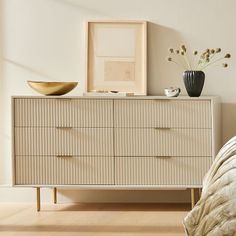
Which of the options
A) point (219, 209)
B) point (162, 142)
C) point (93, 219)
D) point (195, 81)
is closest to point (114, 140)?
point (162, 142)

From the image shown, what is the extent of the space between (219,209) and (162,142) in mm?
1684

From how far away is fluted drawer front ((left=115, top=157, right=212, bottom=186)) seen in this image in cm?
338

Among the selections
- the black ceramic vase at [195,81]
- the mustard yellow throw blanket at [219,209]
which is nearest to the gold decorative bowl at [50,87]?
the black ceramic vase at [195,81]

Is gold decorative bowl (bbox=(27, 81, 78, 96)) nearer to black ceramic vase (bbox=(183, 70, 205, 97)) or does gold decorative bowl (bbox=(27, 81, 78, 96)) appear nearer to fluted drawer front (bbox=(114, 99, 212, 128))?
fluted drawer front (bbox=(114, 99, 212, 128))

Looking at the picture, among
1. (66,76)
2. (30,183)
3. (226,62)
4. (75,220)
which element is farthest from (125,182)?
(226,62)

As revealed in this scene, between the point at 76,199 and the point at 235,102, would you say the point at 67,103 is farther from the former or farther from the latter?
the point at 235,102

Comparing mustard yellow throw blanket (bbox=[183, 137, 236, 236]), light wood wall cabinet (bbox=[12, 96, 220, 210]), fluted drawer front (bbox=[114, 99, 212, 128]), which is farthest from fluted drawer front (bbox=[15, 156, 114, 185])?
mustard yellow throw blanket (bbox=[183, 137, 236, 236])

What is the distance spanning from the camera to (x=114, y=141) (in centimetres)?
339

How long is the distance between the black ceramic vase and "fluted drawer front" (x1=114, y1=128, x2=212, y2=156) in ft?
0.92

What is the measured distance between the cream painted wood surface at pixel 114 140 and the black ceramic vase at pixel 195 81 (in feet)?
0.44

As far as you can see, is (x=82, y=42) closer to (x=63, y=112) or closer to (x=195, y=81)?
(x=63, y=112)

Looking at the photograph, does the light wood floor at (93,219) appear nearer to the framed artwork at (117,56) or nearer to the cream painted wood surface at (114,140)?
the cream painted wood surface at (114,140)

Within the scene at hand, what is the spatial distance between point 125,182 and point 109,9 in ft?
4.23

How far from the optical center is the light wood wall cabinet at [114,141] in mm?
3369
